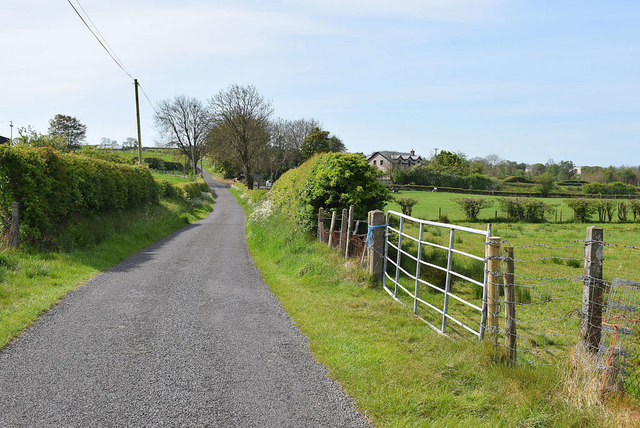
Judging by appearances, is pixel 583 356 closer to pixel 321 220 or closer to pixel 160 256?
pixel 321 220

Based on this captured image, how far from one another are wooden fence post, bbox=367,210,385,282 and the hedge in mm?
9130

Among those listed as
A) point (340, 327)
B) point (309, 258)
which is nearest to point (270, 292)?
point (309, 258)

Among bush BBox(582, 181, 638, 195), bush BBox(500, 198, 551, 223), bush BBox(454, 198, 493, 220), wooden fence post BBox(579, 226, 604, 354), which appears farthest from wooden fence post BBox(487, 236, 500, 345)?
bush BBox(582, 181, 638, 195)

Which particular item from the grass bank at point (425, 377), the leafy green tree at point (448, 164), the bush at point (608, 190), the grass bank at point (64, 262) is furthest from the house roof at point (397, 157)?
the grass bank at point (425, 377)

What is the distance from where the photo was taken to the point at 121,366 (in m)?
5.37

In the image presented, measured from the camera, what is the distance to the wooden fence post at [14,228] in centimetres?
1126

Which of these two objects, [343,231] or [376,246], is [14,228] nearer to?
[343,231]

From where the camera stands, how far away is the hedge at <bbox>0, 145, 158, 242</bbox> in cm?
1184

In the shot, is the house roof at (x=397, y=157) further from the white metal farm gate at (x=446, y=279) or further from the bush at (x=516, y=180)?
the white metal farm gate at (x=446, y=279)

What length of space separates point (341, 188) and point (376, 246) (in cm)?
483

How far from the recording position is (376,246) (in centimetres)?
921

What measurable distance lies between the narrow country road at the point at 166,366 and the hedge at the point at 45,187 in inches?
168

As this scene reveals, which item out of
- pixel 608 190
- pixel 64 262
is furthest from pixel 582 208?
pixel 64 262

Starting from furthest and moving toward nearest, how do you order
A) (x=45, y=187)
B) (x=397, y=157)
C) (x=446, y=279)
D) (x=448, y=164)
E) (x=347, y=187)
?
(x=397, y=157), (x=448, y=164), (x=347, y=187), (x=45, y=187), (x=446, y=279)
